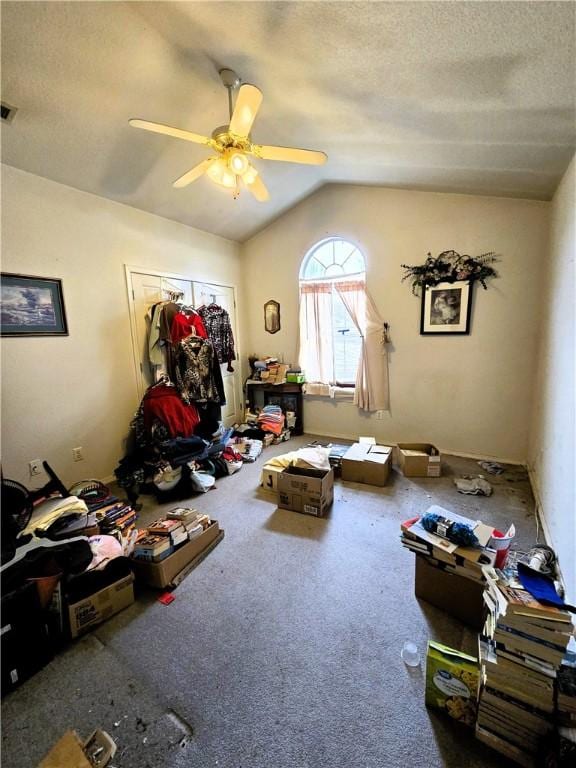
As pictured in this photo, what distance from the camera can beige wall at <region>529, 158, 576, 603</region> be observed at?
165 centimetres

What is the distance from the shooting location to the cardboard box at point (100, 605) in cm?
147

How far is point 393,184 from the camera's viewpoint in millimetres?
3197

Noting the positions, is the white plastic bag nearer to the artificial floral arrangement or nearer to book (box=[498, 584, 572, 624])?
book (box=[498, 584, 572, 624])

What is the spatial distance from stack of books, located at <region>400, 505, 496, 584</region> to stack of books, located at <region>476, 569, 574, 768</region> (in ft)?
1.24

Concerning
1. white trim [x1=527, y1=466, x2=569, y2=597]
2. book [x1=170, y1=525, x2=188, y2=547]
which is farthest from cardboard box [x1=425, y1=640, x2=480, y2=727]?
book [x1=170, y1=525, x2=188, y2=547]

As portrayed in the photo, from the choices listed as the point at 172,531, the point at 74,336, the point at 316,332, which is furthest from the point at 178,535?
the point at 316,332

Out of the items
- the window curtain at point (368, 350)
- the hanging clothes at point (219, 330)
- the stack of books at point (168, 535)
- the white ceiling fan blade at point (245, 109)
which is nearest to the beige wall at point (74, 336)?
the hanging clothes at point (219, 330)

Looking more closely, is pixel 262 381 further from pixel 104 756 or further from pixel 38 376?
pixel 104 756

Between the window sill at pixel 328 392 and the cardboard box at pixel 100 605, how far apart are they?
9.36 ft

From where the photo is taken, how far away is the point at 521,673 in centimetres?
96

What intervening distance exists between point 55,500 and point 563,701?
106 inches

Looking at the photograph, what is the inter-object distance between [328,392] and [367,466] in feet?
4.38

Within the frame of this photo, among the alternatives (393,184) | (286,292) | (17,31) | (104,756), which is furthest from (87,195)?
(104,756)

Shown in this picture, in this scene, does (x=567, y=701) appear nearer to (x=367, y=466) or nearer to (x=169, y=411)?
(x=367, y=466)
